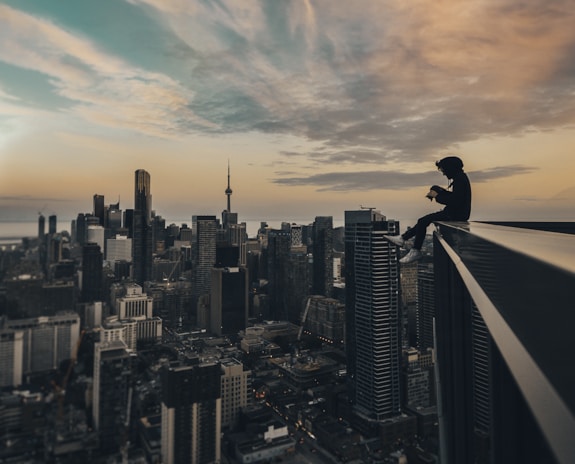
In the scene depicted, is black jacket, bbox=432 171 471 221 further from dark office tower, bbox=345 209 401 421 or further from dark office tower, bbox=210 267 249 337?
dark office tower, bbox=210 267 249 337

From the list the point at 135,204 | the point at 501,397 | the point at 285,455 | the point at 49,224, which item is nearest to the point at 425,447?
the point at 285,455

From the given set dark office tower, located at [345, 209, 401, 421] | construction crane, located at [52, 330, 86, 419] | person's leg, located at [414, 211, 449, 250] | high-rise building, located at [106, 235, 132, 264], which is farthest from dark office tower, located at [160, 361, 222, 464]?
high-rise building, located at [106, 235, 132, 264]

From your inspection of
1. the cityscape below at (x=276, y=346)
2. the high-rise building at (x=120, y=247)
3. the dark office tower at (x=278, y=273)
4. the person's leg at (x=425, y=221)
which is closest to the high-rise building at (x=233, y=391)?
→ the cityscape below at (x=276, y=346)

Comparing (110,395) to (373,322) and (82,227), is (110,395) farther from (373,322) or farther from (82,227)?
(373,322)

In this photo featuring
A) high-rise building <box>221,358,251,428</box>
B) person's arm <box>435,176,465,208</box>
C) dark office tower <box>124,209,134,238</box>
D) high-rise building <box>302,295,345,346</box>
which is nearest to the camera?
person's arm <box>435,176,465,208</box>

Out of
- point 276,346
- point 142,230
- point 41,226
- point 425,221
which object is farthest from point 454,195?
point 142,230

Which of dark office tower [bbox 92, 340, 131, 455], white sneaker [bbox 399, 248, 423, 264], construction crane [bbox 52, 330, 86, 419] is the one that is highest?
white sneaker [bbox 399, 248, 423, 264]

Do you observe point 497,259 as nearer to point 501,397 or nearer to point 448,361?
point 501,397
